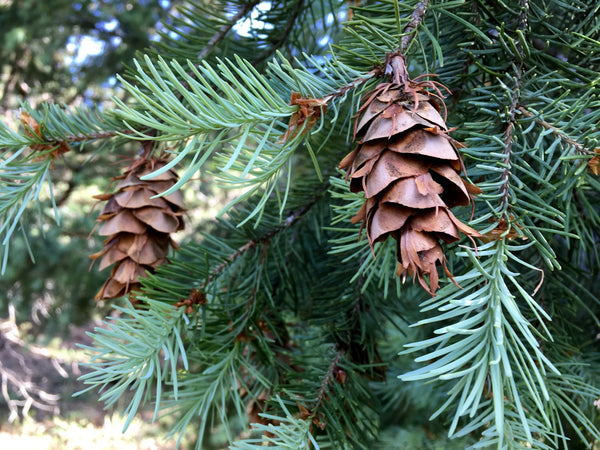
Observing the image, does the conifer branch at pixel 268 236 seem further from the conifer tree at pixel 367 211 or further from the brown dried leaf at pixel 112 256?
the brown dried leaf at pixel 112 256

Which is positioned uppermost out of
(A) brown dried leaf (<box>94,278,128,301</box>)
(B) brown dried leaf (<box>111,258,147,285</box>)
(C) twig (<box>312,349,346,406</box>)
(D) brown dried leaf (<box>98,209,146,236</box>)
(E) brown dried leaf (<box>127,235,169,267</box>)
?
(D) brown dried leaf (<box>98,209,146,236</box>)

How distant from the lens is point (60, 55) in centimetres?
294

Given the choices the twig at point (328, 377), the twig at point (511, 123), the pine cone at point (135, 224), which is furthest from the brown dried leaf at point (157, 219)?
the twig at point (511, 123)

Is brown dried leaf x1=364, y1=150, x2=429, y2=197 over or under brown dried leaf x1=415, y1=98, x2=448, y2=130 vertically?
under

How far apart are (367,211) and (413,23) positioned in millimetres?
193

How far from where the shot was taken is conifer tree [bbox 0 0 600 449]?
34cm

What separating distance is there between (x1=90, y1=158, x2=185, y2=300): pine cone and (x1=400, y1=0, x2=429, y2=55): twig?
1.10 feet

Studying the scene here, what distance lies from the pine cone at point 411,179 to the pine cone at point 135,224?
1.00 feet

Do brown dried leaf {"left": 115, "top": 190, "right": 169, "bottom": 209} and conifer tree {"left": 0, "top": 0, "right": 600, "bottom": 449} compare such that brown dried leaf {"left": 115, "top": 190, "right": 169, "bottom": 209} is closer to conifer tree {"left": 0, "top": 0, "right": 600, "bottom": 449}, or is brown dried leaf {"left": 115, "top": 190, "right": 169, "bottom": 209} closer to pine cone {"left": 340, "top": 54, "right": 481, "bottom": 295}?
conifer tree {"left": 0, "top": 0, "right": 600, "bottom": 449}

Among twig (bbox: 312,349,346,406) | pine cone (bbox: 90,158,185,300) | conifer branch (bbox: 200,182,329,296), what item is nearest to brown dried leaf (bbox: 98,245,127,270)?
pine cone (bbox: 90,158,185,300)

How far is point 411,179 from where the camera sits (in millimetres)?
339

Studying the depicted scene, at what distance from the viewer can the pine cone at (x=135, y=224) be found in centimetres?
56

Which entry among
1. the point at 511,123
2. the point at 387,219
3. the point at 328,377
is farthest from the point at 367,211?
the point at 328,377

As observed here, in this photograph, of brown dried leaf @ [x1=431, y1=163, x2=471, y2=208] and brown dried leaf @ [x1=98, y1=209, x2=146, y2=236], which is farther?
brown dried leaf @ [x1=98, y1=209, x2=146, y2=236]
